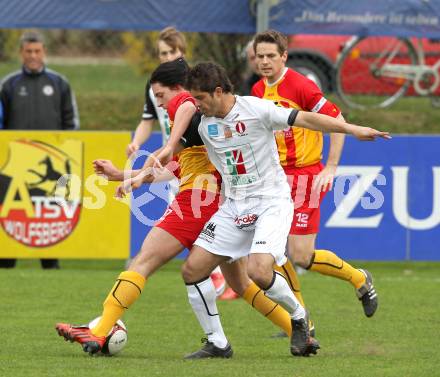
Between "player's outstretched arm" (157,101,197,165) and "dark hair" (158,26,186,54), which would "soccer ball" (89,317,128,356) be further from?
"dark hair" (158,26,186,54)

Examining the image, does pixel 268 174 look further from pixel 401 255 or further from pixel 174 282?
pixel 401 255

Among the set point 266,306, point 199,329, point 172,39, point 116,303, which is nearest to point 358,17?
point 172,39

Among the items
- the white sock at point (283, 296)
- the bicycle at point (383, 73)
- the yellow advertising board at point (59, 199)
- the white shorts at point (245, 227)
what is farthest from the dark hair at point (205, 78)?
the bicycle at point (383, 73)

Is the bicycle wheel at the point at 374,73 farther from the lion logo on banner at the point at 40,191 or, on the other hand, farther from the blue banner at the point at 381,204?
the lion logo on banner at the point at 40,191

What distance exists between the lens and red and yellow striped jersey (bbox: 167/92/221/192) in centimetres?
696

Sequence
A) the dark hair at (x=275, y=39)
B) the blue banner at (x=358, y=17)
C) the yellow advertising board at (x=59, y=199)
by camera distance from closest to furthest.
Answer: the dark hair at (x=275, y=39) → the yellow advertising board at (x=59, y=199) → the blue banner at (x=358, y=17)

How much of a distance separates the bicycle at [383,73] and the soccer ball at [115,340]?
881cm

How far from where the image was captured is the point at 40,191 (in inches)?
438

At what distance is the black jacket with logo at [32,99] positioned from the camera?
11516 mm

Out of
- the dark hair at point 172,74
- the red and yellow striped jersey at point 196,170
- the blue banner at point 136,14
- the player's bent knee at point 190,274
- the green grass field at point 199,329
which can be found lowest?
the green grass field at point 199,329

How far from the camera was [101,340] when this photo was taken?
672 centimetres

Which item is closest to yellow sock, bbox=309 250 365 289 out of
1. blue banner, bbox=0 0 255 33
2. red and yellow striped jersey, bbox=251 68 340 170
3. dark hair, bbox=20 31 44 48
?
red and yellow striped jersey, bbox=251 68 340 170

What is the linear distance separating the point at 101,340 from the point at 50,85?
5.35 metres

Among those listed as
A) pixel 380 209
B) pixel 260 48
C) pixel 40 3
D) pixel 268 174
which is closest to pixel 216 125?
pixel 268 174
